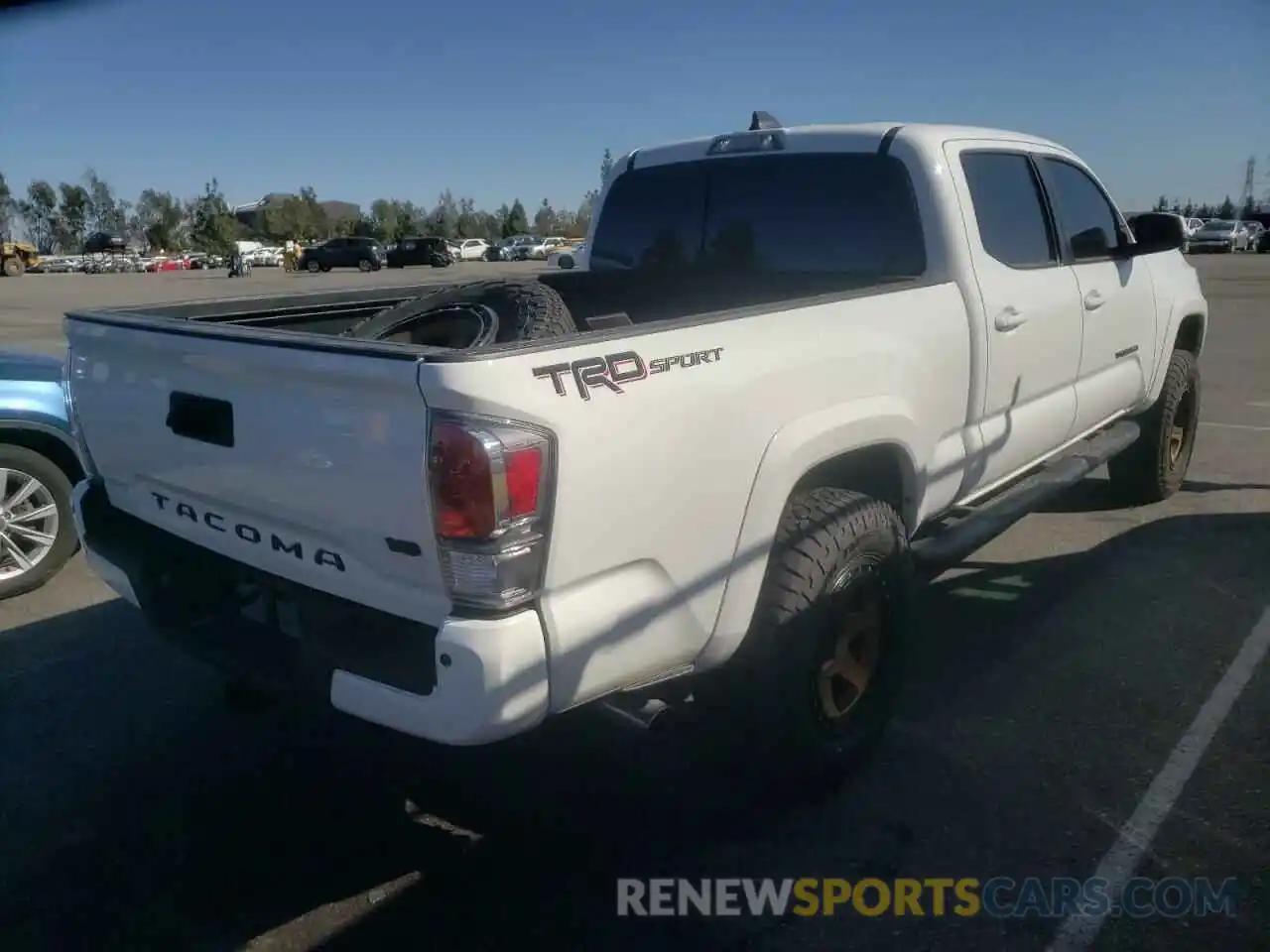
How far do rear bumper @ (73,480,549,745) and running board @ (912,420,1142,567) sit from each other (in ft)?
6.28

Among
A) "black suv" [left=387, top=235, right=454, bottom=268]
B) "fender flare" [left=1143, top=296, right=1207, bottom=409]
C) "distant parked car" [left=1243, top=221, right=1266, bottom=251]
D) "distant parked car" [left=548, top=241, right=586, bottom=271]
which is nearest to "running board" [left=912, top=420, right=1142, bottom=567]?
"fender flare" [left=1143, top=296, right=1207, bottom=409]

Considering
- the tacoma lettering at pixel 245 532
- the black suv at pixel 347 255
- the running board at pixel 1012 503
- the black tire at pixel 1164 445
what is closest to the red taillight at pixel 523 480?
the tacoma lettering at pixel 245 532

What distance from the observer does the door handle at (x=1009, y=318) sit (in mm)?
3918

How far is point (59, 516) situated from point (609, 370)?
4066 mm

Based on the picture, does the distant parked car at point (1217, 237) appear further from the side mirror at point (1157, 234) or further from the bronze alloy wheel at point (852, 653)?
the bronze alloy wheel at point (852, 653)

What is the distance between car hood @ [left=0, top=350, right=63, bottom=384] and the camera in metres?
5.32

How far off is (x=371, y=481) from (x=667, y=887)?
4.65 feet

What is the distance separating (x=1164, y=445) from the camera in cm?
621

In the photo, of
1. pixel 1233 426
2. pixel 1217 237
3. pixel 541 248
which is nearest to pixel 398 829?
pixel 1233 426

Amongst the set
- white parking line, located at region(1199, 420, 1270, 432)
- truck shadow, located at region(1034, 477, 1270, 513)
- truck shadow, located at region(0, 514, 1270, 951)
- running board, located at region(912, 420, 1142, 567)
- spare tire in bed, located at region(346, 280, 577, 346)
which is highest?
spare tire in bed, located at region(346, 280, 577, 346)

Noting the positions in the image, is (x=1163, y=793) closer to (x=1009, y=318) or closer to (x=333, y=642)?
(x=1009, y=318)

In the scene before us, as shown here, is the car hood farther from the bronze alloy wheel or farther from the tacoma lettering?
the bronze alloy wheel

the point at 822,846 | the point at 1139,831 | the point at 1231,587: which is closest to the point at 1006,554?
the point at 1231,587

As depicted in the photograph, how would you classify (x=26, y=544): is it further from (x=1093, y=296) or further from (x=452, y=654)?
(x=1093, y=296)
